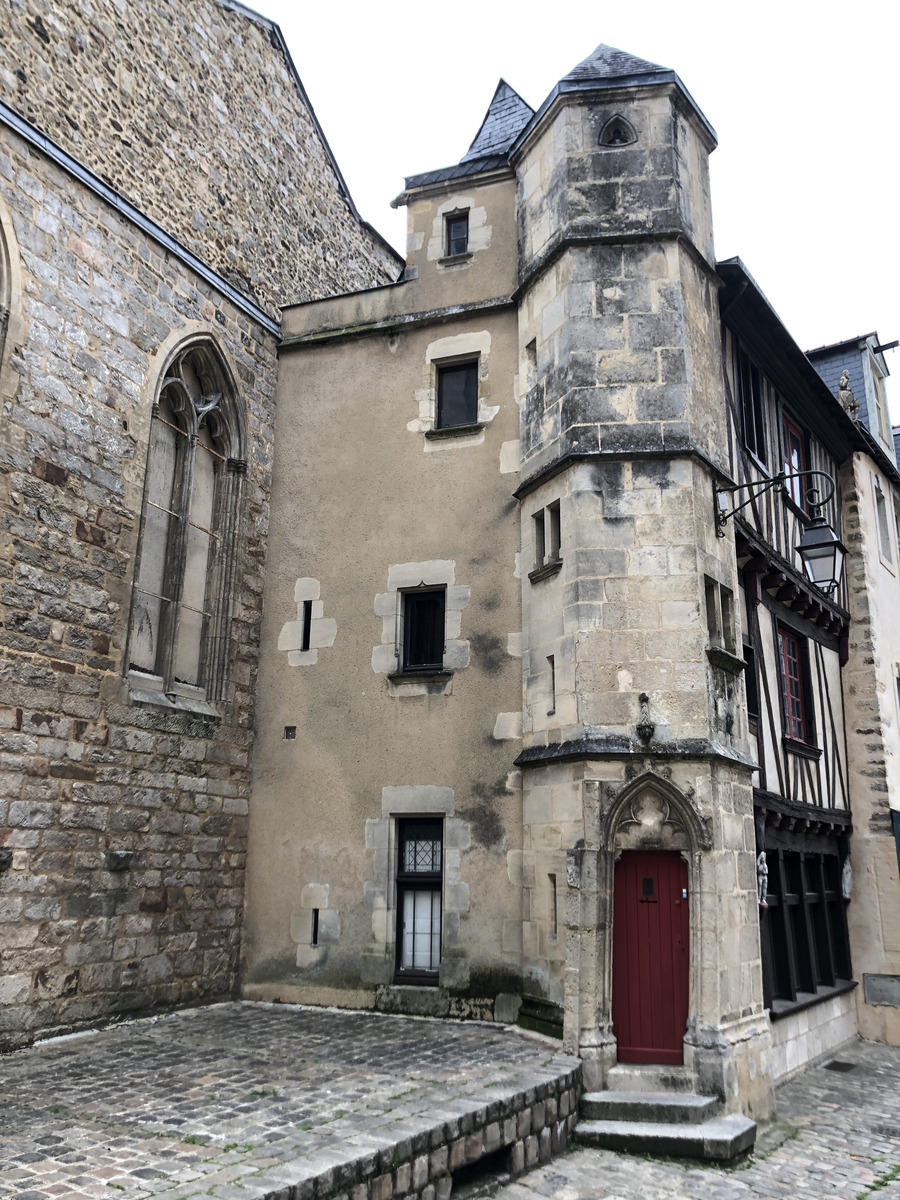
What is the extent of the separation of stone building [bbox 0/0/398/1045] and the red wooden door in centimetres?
329

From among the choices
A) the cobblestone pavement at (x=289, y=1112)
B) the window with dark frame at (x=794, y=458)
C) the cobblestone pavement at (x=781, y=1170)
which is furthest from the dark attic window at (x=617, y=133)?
the cobblestone pavement at (x=781, y=1170)

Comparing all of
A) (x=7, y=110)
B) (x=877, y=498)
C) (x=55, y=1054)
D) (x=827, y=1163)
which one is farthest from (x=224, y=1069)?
(x=877, y=498)

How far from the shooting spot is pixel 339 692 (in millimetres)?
8422

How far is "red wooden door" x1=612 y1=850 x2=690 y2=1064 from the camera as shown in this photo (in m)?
6.46

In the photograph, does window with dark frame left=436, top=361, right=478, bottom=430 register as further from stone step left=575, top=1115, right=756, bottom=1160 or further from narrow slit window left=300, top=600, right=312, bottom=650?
stone step left=575, top=1115, right=756, bottom=1160

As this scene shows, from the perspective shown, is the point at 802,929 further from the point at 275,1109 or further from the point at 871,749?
the point at 275,1109

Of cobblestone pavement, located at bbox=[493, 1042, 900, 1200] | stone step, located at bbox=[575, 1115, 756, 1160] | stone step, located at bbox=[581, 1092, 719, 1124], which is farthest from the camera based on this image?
stone step, located at bbox=[581, 1092, 719, 1124]

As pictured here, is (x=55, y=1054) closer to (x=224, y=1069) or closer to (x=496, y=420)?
(x=224, y=1069)

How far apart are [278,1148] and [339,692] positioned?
4504 mm

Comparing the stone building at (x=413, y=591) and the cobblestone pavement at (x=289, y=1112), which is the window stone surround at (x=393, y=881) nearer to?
the stone building at (x=413, y=591)

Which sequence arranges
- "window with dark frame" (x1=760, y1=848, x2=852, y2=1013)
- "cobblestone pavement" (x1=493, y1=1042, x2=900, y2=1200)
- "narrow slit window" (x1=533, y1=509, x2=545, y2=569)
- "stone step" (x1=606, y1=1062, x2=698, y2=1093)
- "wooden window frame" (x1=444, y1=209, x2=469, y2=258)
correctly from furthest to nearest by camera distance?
"wooden window frame" (x1=444, y1=209, x2=469, y2=258)
"window with dark frame" (x1=760, y1=848, x2=852, y2=1013)
"narrow slit window" (x1=533, y1=509, x2=545, y2=569)
"stone step" (x1=606, y1=1062, x2=698, y2=1093)
"cobblestone pavement" (x1=493, y1=1042, x2=900, y2=1200)

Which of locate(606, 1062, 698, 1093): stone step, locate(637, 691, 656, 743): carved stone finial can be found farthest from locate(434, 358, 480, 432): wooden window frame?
locate(606, 1062, 698, 1093): stone step

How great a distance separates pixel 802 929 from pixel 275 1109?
6272 mm

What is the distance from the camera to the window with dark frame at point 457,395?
8867mm
